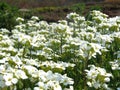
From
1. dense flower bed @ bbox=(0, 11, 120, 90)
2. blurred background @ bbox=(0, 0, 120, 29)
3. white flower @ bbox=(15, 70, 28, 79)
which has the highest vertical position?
white flower @ bbox=(15, 70, 28, 79)

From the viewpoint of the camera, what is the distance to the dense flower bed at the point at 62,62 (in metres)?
3.87

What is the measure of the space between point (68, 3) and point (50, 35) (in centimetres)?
1164

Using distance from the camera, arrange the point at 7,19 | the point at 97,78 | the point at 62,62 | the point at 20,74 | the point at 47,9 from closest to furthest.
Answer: the point at 20,74, the point at 97,78, the point at 62,62, the point at 7,19, the point at 47,9

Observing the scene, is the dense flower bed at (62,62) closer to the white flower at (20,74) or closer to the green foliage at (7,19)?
the white flower at (20,74)

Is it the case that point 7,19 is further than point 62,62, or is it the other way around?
point 7,19

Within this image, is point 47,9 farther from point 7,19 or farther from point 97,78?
point 97,78

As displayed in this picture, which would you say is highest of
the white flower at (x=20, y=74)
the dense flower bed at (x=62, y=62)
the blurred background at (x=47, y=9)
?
the white flower at (x=20, y=74)

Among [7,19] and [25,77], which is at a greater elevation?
[25,77]

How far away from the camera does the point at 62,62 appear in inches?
202

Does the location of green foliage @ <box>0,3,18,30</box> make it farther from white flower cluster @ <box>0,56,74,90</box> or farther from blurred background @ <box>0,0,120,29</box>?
white flower cluster @ <box>0,56,74,90</box>

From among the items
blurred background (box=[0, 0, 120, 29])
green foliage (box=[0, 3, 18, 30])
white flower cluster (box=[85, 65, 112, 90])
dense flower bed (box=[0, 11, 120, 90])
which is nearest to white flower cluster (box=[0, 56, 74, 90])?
dense flower bed (box=[0, 11, 120, 90])

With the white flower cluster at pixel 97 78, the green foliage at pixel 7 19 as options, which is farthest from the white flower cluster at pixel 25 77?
the green foliage at pixel 7 19

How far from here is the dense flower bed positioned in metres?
3.87

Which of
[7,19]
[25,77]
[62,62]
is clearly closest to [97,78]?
[25,77]
